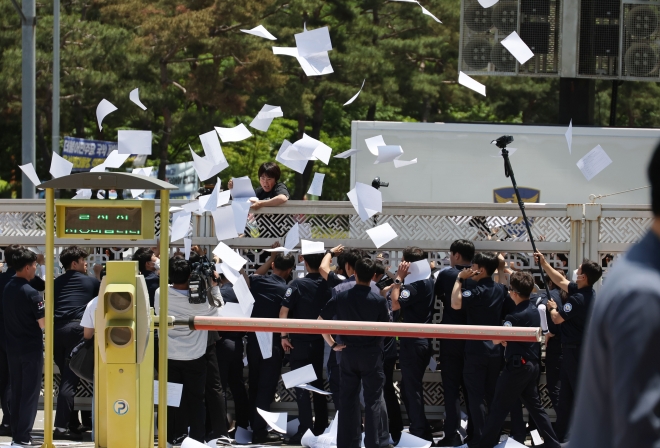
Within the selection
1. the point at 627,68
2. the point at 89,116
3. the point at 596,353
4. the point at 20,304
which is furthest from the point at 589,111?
the point at 89,116

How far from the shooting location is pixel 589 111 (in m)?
12.9

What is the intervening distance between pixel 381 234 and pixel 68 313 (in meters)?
2.88

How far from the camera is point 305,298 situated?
847 cm

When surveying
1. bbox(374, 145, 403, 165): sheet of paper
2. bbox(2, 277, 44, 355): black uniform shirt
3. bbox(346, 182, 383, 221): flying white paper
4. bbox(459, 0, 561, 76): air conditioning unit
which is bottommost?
bbox(2, 277, 44, 355): black uniform shirt

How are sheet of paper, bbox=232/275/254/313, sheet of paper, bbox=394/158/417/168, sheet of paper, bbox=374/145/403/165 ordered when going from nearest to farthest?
sheet of paper, bbox=232/275/254/313 → sheet of paper, bbox=374/145/403/165 → sheet of paper, bbox=394/158/417/168

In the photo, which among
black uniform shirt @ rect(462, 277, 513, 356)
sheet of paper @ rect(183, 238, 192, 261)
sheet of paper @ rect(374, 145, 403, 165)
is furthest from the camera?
sheet of paper @ rect(374, 145, 403, 165)

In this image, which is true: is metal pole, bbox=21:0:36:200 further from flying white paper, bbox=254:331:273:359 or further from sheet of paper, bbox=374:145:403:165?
flying white paper, bbox=254:331:273:359

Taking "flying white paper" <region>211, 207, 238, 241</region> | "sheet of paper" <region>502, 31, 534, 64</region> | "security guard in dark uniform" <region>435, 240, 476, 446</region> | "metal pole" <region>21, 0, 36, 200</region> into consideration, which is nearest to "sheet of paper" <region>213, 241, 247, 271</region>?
"flying white paper" <region>211, 207, 238, 241</region>

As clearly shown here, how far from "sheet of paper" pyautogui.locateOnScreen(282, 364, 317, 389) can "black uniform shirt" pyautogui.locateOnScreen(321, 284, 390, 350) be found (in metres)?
0.83

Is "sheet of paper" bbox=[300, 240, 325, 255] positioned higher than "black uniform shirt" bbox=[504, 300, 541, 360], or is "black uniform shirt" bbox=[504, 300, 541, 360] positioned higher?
"sheet of paper" bbox=[300, 240, 325, 255]

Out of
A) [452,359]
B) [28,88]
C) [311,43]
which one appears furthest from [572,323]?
[28,88]

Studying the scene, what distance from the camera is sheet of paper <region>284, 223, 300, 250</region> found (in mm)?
8812

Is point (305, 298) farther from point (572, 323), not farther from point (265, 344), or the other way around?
point (572, 323)

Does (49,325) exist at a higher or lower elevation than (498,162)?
lower
